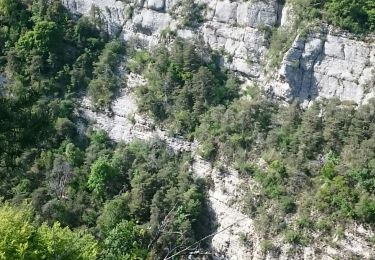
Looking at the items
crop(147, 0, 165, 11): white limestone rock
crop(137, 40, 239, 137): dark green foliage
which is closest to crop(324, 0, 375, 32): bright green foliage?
crop(137, 40, 239, 137): dark green foliage

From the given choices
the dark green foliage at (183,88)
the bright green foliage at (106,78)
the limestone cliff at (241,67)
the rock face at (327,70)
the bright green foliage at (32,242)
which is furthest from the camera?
the bright green foliage at (106,78)

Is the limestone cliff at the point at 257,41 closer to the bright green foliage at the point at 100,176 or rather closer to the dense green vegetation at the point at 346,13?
the dense green vegetation at the point at 346,13

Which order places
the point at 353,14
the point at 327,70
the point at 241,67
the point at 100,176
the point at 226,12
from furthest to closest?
1. the point at 226,12
2. the point at 241,67
3. the point at 100,176
4. the point at 327,70
5. the point at 353,14

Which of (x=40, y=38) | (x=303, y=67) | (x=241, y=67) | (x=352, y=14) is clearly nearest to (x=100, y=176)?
(x=241, y=67)

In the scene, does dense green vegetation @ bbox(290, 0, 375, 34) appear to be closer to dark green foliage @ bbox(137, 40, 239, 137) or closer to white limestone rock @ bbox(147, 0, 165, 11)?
dark green foliage @ bbox(137, 40, 239, 137)

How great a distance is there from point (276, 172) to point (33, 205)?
40.7ft

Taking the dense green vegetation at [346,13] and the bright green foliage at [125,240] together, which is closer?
the bright green foliage at [125,240]

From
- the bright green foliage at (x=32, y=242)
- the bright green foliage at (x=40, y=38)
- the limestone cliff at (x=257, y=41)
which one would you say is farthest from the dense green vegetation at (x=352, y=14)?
the bright green foliage at (x=32, y=242)

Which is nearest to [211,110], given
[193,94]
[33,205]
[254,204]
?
[193,94]

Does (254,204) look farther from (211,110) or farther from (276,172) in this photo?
(211,110)

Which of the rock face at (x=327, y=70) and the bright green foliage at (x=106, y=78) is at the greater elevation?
the rock face at (x=327, y=70)

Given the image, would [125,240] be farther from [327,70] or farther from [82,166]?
[327,70]

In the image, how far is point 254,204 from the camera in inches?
1133

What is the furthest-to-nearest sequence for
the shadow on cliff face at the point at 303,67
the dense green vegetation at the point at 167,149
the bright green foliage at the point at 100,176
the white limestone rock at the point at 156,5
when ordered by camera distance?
the white limestone rock at the point at 156,5, the bright green foliage at the point at 100,176, the shadow on cliff face at the point at 303,67, the dense green vegetation at the point at 167,149
